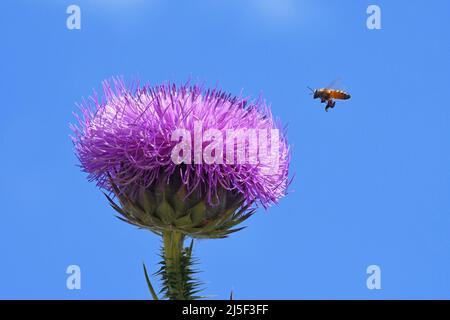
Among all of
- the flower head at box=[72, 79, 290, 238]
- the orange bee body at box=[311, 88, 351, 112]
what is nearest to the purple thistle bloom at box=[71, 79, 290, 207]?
the flower head at box=[72, 79, 290, 238]

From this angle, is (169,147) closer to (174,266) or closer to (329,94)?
(174,266)

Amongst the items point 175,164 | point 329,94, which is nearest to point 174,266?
point 175,164

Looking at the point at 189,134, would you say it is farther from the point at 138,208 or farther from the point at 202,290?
the point at 202,290

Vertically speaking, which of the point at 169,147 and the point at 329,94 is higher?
the point at 329,94

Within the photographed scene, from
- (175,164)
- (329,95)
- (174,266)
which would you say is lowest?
(174,266)

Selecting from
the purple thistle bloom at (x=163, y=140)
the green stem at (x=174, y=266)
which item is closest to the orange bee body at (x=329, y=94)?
the purple thistle bloom at (x=163, y=140)

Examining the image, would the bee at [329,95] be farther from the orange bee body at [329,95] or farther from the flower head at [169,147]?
the flower head at [169,147]

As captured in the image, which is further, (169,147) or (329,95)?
(329,95)

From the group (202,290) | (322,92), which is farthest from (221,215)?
(322,92)

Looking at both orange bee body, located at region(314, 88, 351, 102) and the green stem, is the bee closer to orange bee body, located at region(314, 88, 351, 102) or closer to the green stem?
orange bee body, located at region(314, 88, 351, 102)
